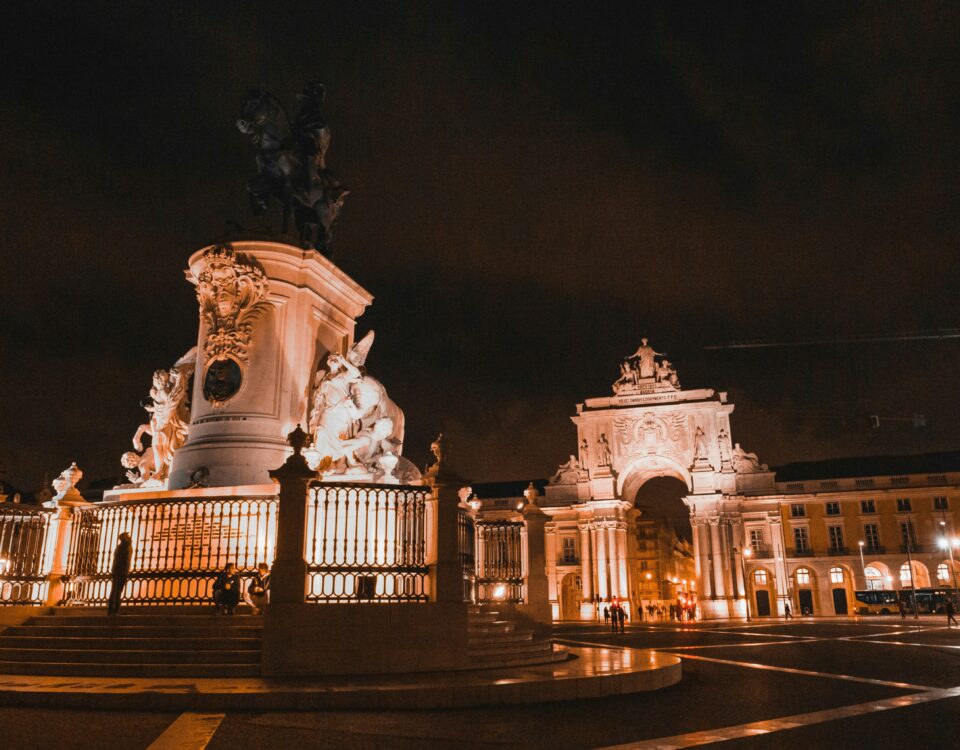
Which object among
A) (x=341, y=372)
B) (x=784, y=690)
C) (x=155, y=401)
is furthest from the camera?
(x=155, y=401)

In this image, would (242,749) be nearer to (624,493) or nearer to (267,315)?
(267,315)

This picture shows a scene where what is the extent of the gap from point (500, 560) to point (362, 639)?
5101mm

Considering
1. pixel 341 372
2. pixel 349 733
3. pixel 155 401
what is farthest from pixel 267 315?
pixel 349 733

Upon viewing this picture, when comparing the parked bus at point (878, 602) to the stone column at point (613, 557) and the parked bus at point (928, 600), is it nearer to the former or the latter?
the parked bus at point (928, 600)

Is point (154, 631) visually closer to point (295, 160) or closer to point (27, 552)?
point (27, 552)

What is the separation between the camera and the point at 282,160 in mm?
13797

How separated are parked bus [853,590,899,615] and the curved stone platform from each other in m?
55.9

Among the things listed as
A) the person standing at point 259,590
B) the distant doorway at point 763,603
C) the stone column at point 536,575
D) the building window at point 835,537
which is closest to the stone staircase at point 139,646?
the person standing at point 259,590

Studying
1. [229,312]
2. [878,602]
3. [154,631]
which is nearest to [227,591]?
[154,631]

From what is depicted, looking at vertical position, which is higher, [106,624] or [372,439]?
[372,439]

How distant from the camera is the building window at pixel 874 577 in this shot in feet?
206

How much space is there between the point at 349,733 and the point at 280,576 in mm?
3064

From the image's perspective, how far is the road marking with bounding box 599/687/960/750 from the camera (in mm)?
5971

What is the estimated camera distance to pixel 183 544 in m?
10.6
